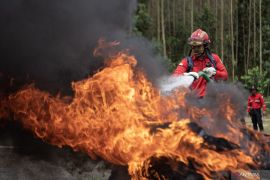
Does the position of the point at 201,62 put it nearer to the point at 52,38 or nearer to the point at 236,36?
the point at 52,38

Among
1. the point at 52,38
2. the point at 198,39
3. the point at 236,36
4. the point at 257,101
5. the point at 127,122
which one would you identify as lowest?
the point at 236,36

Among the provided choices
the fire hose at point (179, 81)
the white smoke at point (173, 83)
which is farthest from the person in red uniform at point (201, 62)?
the white smoke at point (173, 83)

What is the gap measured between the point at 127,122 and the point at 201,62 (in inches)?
92.9

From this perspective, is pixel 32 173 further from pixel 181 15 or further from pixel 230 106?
pixel 181 15

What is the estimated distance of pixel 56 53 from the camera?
605cm

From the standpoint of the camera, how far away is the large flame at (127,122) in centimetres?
532

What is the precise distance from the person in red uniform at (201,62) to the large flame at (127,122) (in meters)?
1.25

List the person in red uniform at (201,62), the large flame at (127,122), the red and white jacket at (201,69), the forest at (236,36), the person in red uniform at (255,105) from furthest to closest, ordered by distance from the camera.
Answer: the forest at (236,36), the person in red uniform at (255,105), the person in red uniform at (201,62), the red and white jacket at (201,69), the large flame at (127,122)

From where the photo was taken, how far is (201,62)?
7.52m

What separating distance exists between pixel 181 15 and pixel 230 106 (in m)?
53.3

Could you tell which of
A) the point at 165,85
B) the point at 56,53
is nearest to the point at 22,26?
the point at 56,53

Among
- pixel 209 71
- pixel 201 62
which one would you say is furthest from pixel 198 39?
pixel 209 71

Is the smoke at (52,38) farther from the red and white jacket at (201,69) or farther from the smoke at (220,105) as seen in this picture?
the red and white jacket at (201,69)

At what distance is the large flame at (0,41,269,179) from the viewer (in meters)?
5.32
